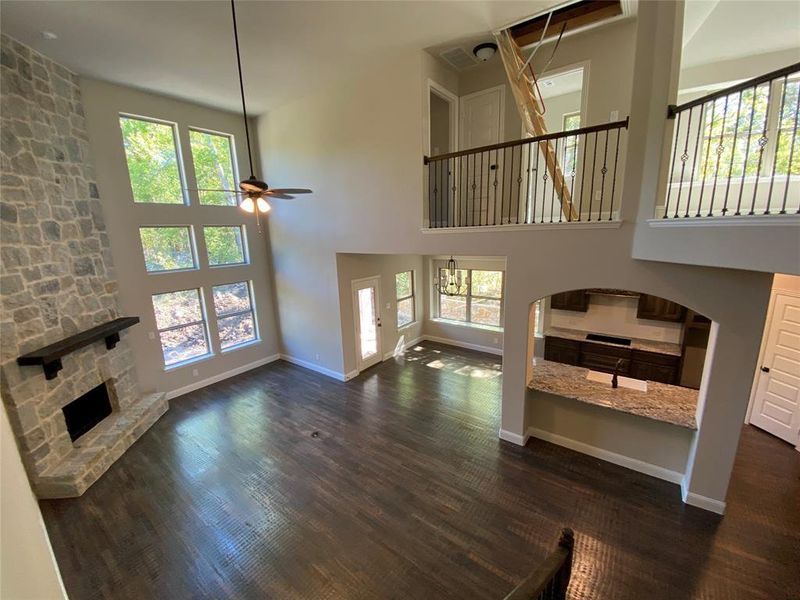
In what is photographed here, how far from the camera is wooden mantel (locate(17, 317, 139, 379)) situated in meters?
3.90

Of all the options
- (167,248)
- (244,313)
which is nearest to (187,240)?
(167,248)

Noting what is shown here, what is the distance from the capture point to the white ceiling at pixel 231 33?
3.58 m

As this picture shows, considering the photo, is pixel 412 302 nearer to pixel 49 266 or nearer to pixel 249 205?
pixel 249 205

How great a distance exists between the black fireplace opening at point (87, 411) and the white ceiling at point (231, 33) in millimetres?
4625

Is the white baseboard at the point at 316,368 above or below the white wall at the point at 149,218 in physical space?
below

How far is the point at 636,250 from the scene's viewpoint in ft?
11.2

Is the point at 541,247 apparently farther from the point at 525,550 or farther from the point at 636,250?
the point at 525,550

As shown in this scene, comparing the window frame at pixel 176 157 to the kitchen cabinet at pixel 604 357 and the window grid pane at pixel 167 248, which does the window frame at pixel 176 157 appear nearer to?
the window grid pane at pixel 167 248

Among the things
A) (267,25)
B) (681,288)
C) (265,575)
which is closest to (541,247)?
(681,288)

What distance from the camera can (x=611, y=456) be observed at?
426 cm

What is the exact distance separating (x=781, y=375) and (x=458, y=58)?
6464 mm

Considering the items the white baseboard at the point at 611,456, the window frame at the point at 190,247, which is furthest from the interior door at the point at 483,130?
the window frame at the point at 190,247

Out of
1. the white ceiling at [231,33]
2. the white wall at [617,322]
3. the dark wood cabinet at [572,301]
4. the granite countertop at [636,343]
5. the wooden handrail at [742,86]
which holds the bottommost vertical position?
the granite countertop at [636,343]

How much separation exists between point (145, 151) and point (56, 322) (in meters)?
3.14
